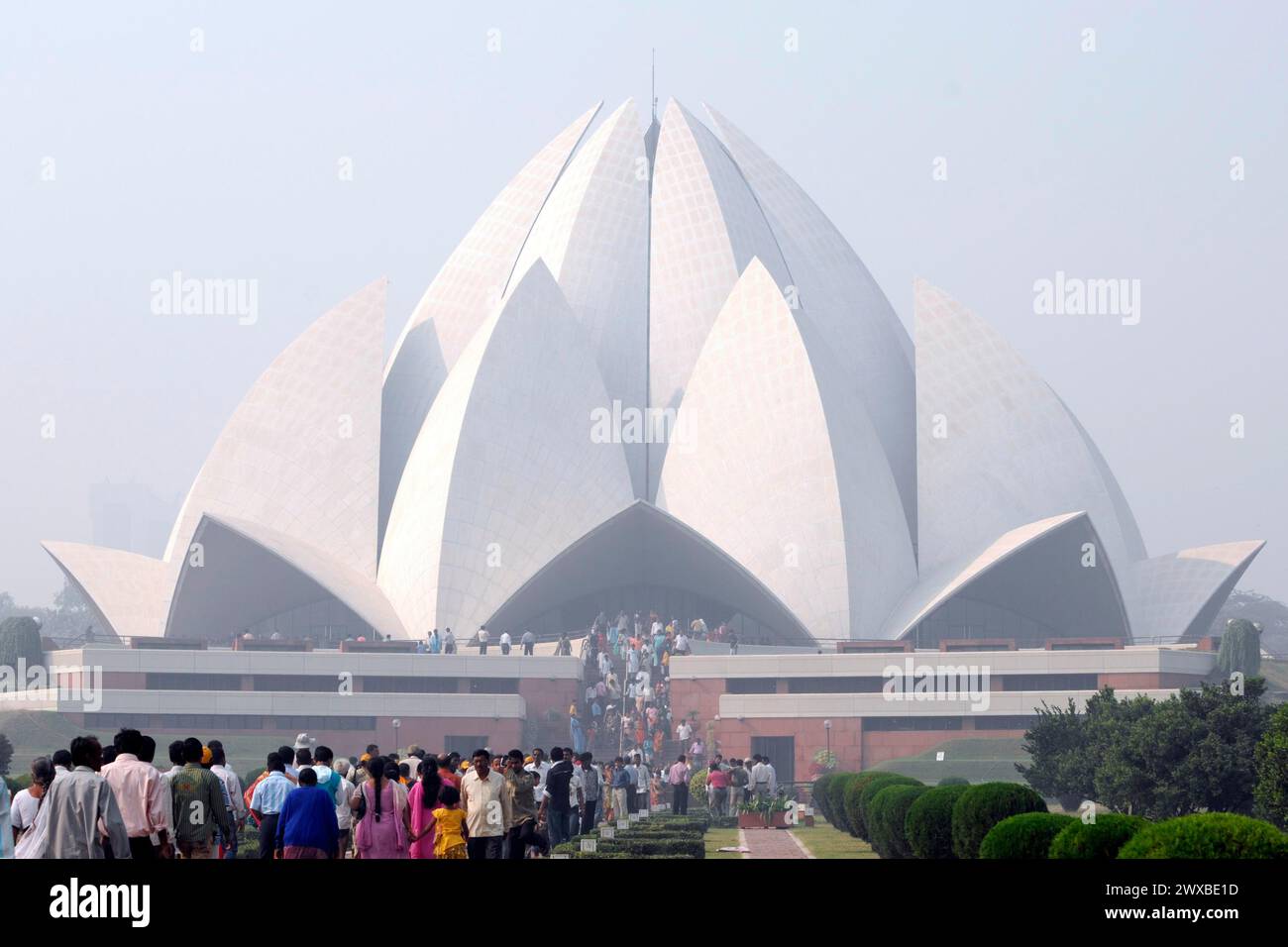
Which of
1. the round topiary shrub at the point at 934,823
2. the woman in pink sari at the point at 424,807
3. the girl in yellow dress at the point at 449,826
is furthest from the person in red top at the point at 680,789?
the woman in pink sari at the point at 424,807

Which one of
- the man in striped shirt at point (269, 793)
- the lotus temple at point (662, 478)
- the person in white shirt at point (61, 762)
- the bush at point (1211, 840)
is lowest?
the bush at point (1211, 840)

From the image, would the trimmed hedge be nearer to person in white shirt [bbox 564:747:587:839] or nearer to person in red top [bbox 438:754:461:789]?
person in white shirt [bbox 564:747:587:839]

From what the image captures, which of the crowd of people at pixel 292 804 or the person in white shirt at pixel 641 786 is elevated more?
the crowd of people at pixel 292 804

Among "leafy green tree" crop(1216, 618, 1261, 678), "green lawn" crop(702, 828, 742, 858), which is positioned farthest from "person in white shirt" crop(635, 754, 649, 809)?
"leafy green tree" crop(1216, 618, 1261, 678)

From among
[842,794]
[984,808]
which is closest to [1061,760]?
[842,794]

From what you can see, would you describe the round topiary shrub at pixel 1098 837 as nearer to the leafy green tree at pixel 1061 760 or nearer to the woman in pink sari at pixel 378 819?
the woman in pink sari at pixel 378 819
